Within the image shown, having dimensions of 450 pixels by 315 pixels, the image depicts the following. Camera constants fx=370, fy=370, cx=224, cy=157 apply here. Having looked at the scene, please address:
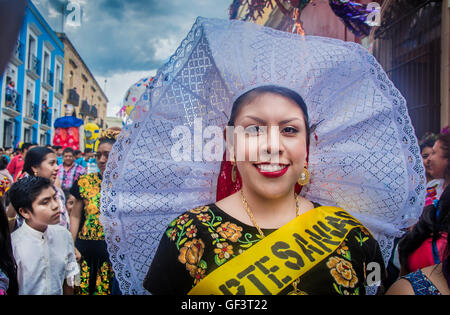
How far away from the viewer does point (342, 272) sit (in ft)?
4.19

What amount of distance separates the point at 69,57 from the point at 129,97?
11824mm

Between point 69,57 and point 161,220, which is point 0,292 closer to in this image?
point 161,220

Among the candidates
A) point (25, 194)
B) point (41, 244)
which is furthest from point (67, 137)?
point (41, 244)

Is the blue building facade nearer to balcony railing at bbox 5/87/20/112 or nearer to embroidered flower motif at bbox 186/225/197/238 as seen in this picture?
balcony railing at bbox 5/87/20/112

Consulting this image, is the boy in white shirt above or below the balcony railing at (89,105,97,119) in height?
below

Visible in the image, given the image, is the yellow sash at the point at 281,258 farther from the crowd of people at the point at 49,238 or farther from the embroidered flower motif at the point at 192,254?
the crowd of people at the point at 49,238

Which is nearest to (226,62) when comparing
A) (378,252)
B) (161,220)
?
(161,220)

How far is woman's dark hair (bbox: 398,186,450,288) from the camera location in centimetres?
160

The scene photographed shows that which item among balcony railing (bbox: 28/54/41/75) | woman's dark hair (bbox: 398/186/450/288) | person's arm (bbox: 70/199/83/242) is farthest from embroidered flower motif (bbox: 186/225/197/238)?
balcony railing (bbox: 28/54/41/75)

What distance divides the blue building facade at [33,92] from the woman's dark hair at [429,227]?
11.8 meters

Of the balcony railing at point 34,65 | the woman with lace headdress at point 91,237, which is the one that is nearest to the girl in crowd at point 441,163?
the woman with lace headdress at point 91,237

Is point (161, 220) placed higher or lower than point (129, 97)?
lower
